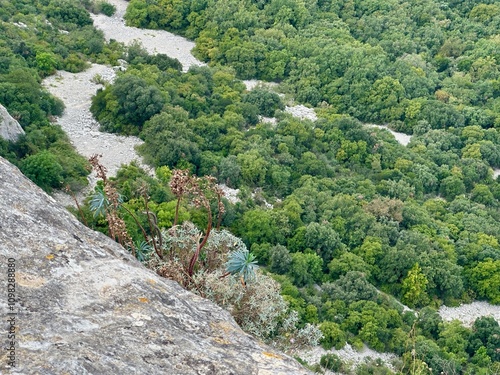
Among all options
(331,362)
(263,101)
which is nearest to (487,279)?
(331,362)

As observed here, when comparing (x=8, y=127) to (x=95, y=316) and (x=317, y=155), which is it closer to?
(x=317, y=155)

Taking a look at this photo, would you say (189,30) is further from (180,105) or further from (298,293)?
(298,293)

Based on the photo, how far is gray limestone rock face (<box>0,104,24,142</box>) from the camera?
32.3 metres

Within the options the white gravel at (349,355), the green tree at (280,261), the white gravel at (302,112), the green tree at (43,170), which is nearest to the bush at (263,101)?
the white gravel at (302,112)

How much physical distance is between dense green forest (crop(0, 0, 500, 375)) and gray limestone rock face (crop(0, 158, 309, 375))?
14.7 ft

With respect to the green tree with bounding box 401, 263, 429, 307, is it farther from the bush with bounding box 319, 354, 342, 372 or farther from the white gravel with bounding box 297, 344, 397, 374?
the bush with bounding box 319, 354, 342, 372

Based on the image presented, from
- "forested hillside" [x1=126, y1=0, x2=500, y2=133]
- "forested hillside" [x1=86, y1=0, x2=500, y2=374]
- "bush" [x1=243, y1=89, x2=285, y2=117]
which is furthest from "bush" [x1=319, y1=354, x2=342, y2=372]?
"forested hillside" [x1=126, y1=0, x2=500, y2=133]

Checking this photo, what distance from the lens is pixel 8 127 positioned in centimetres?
3269

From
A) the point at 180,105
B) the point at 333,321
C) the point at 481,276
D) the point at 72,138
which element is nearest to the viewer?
the point at 333,321

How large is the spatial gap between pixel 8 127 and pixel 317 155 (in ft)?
75.7

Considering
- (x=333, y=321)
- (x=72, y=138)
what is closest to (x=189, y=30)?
(x=72, y=138)

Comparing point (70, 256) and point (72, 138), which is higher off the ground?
point (70, 256)

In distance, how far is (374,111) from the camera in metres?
55.3

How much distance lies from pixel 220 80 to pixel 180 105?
839 cm
